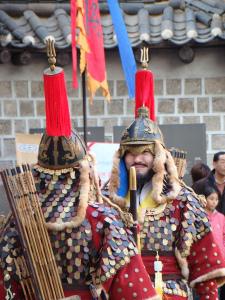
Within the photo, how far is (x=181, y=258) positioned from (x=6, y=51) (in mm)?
5049

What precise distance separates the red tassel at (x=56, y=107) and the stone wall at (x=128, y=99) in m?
6.01

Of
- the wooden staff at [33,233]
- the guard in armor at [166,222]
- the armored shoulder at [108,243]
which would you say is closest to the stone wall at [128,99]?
the guard in armor at [166,222]

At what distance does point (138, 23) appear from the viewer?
11.9 metres

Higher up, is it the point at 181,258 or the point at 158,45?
the point at 158,45

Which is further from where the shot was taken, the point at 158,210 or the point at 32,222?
the point at 158,210

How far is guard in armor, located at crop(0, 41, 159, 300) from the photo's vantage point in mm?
5496

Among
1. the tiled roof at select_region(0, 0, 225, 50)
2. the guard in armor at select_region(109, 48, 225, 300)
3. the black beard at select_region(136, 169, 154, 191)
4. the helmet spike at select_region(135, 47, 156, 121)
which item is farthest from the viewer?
the tiled roof at select_region(0, 0, 225, 50)

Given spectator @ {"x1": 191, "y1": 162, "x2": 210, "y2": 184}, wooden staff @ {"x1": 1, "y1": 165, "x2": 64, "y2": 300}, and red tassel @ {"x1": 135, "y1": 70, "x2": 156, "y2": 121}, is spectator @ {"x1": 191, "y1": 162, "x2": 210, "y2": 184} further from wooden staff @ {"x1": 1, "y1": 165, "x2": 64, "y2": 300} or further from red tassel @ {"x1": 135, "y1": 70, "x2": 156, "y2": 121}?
wooden staff @ {"x1": 1, "y1": 165, "x2": 64, "y2": 300}

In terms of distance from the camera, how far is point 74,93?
38.7 feet

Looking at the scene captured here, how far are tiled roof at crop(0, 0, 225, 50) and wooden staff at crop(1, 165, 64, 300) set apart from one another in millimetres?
5932

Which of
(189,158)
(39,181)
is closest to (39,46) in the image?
(189,158)

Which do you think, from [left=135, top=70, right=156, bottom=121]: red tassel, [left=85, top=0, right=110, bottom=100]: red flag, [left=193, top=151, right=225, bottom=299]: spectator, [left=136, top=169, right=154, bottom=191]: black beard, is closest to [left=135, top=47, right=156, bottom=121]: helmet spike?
[left=135, top=70, right=156, bottom=121]: red tassel

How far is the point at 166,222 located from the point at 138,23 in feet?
17.2

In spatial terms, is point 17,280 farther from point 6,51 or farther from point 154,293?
point 6,51
